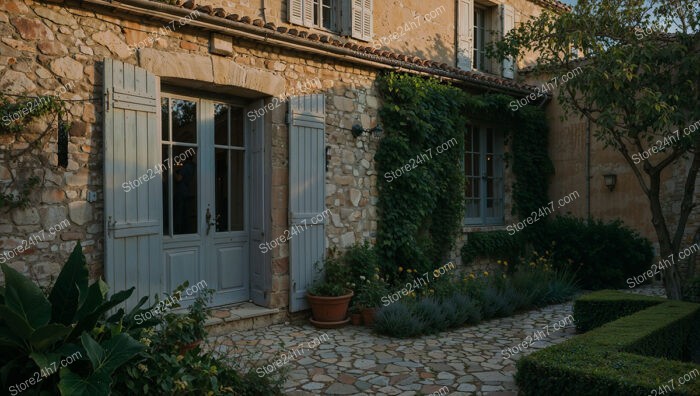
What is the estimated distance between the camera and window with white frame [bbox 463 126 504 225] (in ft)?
28.8

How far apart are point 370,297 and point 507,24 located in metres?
6.33

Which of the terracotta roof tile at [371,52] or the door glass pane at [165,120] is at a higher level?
the terracotta roof tile at [371,52]

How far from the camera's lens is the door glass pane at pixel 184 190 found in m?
5.54

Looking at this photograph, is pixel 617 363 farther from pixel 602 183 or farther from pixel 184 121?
pixel 602 183

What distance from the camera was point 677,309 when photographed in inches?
187

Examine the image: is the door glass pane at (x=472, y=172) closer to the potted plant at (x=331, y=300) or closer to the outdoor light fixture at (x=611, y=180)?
the outdoor light fixture at (x=611, y=180)

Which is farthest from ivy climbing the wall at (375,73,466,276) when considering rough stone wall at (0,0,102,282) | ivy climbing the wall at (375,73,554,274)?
rough stone wall at (0,0,102,282)

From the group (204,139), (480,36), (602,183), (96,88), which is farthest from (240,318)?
(480,36)

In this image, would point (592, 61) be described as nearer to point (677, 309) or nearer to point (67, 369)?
point (677, 309)

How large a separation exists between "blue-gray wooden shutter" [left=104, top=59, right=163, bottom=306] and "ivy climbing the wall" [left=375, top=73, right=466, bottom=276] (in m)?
2.97

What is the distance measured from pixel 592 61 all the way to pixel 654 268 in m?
4.00

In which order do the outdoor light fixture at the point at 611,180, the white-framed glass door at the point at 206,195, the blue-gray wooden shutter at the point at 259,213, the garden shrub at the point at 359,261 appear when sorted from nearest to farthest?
the white-framed glass door at the point at 206,195, the blue-gray wooden shutter at the point at 259,213, the garden shrub at the point at 359,261, the outdoor light fixture at the point at 611,180

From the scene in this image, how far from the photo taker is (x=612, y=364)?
322 centimetres

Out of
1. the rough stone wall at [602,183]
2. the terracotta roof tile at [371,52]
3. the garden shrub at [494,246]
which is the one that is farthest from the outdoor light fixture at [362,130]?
the rough stone wall at [602,183]
